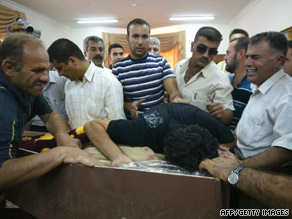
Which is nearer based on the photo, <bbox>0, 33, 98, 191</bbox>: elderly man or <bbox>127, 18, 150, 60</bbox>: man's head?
<bbox>0, 33, 98, 191</bbox>: elderly man

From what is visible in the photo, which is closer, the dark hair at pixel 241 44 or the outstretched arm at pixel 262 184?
the outstretched arm at pixel 262 184

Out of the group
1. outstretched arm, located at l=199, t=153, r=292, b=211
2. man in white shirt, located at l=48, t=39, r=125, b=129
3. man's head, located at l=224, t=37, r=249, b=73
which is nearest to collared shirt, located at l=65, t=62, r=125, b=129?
man in white shirt, located at l=48, t=39, r=125, b=129

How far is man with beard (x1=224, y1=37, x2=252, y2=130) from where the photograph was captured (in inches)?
68.8

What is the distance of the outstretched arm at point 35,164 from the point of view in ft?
3.11

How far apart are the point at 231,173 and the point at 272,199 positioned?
194 mm

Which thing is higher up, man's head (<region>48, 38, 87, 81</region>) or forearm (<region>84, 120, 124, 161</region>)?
man's head (<region>48, 38, 87, 81</region>)

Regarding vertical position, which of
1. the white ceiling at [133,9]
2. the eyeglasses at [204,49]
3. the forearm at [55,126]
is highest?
the white ceiling at [133,9]

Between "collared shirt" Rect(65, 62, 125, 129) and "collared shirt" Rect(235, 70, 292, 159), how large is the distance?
2.88 ft

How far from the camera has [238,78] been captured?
202 centimetres

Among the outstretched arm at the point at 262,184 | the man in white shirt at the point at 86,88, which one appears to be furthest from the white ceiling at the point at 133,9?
the outstretched arm at the point at 262,184

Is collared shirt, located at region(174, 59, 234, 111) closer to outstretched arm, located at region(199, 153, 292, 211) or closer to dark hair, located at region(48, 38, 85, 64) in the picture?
outstretched arm, located at region(199, 153, 292, 211)

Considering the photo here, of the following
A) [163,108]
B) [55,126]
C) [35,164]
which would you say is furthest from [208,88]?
[35,164]

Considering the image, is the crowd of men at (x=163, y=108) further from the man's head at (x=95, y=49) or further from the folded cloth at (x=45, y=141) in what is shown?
the man's head at (x=95, y=49)

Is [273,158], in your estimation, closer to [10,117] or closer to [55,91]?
[10,117]
